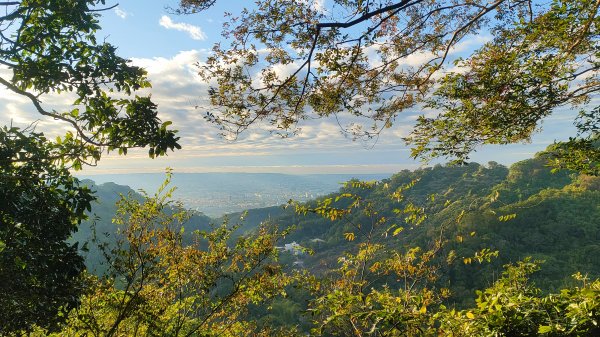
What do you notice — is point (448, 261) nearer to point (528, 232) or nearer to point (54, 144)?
point (54, 144)

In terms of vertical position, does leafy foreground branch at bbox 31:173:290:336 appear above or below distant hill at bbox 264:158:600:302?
above

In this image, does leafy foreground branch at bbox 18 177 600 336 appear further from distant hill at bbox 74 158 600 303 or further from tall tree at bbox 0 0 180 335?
distant hill at bbox 74 158 600 303

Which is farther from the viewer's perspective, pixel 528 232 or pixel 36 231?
pixel 528 232

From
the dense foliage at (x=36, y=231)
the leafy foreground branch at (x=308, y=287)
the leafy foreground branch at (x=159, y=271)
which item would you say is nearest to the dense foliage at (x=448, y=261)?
the leafy foreground branch at (x=308, y=287)

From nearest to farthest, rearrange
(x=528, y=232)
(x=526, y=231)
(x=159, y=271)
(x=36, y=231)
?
(x=36, y=231) → (x=159, y=271) → (x=528, y=232) → (x=526, y=231)

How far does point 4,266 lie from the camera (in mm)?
3658

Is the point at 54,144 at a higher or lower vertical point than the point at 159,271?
higher

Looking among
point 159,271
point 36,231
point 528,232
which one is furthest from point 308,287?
point 528,232

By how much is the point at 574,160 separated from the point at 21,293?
8693 millimetres

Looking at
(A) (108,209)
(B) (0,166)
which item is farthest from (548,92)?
(A) (108,209)

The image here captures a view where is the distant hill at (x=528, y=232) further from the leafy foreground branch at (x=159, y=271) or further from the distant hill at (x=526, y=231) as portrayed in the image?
the leafy foreground branch at (x=159, y=271)

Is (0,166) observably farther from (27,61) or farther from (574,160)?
(574,160)

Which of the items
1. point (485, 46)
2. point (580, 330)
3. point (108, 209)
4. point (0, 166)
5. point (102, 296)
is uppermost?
point (485, 46)

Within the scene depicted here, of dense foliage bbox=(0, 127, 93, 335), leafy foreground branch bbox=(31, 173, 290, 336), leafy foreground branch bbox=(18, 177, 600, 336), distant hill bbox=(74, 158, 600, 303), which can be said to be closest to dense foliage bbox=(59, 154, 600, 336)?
leafy foreground branch bbox=(18, 177, 600, 336)
